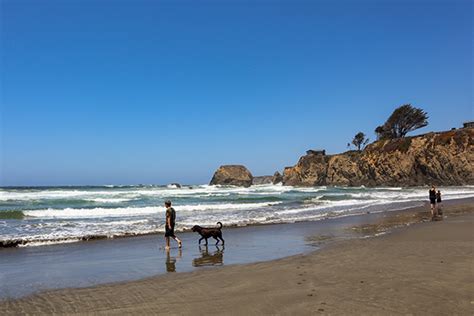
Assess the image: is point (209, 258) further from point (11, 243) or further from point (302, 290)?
point (11, 243)

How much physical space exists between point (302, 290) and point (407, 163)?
71306mm

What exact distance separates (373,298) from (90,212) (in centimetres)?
2478

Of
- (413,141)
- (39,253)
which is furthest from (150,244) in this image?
(413,141)

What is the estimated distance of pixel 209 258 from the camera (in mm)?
10461

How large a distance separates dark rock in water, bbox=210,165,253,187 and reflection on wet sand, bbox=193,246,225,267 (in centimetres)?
9665

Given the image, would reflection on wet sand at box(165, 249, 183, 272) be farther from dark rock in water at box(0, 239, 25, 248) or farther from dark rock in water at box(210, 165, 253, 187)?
dark rock in water at box(210, 165, 253, 187)

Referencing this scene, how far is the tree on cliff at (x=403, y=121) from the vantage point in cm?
8856

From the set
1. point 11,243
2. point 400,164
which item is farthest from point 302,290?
point 400,164

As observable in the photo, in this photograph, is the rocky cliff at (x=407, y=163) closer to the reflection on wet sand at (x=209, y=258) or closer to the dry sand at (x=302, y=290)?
the dry sand at (x=302, y=290)

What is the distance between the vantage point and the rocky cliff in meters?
63.6

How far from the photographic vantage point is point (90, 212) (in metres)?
27.3

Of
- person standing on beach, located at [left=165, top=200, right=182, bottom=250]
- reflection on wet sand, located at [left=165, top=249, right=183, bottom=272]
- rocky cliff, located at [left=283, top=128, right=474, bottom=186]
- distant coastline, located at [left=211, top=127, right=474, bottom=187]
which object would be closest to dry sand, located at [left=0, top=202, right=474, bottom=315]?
reflection on wet sand, located at [left=165, top=249, right=183, bottom=272]

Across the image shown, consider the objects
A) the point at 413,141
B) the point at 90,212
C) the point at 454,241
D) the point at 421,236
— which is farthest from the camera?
the point at 413,141

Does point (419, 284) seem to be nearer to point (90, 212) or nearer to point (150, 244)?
point (150, 244)
